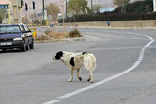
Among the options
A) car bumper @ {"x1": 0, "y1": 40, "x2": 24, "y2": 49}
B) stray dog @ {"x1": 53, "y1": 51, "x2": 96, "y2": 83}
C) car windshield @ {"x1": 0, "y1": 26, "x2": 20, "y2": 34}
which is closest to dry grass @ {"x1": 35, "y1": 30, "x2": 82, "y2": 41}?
car windshield @ {"x1": 0, "y1": 26, "x2": 20, "y2": 34}

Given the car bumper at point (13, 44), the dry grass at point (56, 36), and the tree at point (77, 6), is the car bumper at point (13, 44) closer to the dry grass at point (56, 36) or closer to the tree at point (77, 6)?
the dry grass at point (56, 36)

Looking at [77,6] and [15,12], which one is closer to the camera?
[15,12]

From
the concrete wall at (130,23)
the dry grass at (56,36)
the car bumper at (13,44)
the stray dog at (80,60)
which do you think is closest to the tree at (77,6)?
the concrete wall at (130,23)

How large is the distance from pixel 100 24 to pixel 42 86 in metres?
74.9

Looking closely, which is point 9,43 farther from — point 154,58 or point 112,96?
point 112,96

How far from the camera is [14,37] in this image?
91.5 ft

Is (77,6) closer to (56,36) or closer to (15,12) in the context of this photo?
(15,12)

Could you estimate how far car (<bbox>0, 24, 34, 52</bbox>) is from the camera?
27.8m

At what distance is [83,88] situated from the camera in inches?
468

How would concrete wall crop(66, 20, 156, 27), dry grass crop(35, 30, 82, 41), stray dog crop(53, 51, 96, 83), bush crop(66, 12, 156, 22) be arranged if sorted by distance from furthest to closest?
bush crop(66, 12, 156, 22), concrete wall crop(66, 20, 156, 27), dry grass crop(35, 30, 82, 41), stray dog crop(53, 51, 96, 83)

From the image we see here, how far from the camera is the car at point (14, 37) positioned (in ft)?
91.1

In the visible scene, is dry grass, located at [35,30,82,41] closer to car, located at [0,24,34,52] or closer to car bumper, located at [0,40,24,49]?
car, located at [0,24,34,52]

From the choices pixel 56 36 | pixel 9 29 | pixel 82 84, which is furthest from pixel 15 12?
pixel 82 84

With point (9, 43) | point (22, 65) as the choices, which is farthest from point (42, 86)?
point (9, 43)
